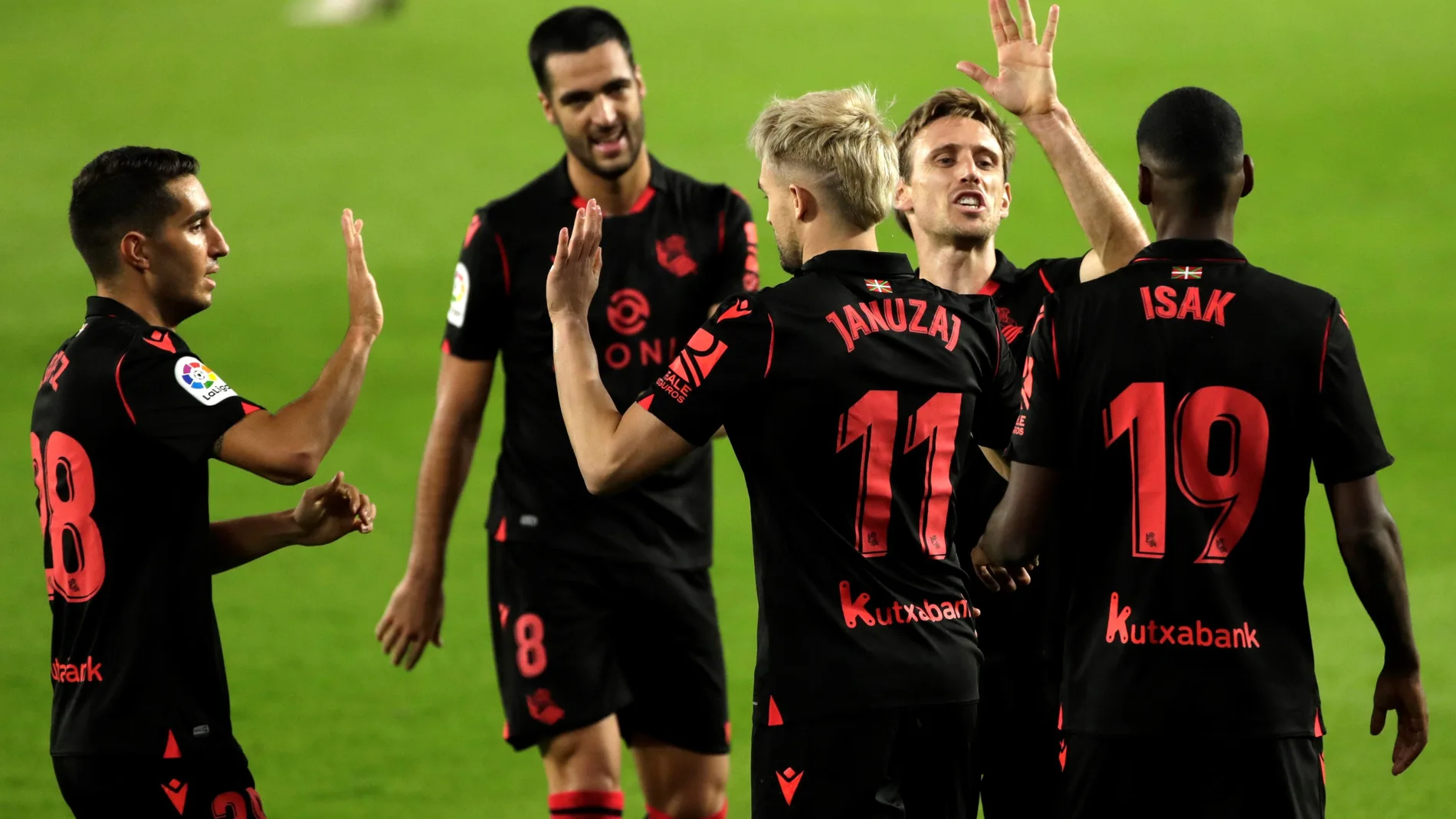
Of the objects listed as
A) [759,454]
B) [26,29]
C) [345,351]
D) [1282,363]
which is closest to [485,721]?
[345,351]

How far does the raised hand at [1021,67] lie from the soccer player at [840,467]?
0.68 m

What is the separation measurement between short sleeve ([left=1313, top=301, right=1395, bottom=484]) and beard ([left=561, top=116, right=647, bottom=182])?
258 centimetres

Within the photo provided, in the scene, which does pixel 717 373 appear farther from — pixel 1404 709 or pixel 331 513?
pixel 1404 709

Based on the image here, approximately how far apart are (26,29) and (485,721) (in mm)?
18266


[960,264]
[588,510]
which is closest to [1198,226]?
[960,264]

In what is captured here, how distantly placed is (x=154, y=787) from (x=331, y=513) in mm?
757

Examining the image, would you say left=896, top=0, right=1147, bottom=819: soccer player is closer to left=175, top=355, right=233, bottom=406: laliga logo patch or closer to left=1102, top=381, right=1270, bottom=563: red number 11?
left=1102, top=381, right=1270, bottom=563: red number 11

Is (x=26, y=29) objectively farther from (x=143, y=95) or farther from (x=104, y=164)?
(x=104, y=164)

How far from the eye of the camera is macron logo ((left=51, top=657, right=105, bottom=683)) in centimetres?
396

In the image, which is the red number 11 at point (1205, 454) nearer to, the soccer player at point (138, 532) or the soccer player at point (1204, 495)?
the soccer player at point (1204, 495)

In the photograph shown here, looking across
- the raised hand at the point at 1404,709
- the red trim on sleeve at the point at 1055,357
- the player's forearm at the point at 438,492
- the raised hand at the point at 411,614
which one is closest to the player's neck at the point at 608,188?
the player's forearm at the point at 438,492

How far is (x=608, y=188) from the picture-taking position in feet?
18.6

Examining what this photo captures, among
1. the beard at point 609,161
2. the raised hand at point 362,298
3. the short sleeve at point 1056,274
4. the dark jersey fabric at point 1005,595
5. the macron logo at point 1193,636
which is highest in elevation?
the beard at point 609,161

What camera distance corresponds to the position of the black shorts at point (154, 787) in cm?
392
